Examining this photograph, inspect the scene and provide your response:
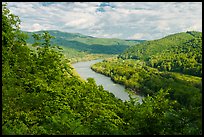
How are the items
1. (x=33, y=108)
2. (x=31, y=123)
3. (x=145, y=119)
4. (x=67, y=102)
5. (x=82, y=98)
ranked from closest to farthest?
1. (x=145, y=119)
2. (x=31, y=123)
3. (x=33, y=108)
4. (x=67, y=102)
5. (x=82, y=98)

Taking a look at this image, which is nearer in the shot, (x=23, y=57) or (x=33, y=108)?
(x=33, y=108)

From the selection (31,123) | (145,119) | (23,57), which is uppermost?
(23,57)

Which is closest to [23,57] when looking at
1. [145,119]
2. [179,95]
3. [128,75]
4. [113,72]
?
[145,119]

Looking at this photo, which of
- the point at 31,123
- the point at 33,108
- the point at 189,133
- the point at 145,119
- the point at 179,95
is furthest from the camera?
the point at 179,95

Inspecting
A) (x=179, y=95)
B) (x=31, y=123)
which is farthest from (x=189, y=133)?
(x=179, y=95)

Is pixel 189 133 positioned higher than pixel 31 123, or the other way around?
pixel 189 133

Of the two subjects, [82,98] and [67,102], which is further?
[82,98]

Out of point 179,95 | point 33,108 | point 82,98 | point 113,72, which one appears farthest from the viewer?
point 113,72

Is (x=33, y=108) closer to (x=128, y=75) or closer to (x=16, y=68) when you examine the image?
(x=16, y=68)

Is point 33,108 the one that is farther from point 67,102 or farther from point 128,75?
point 128,75
